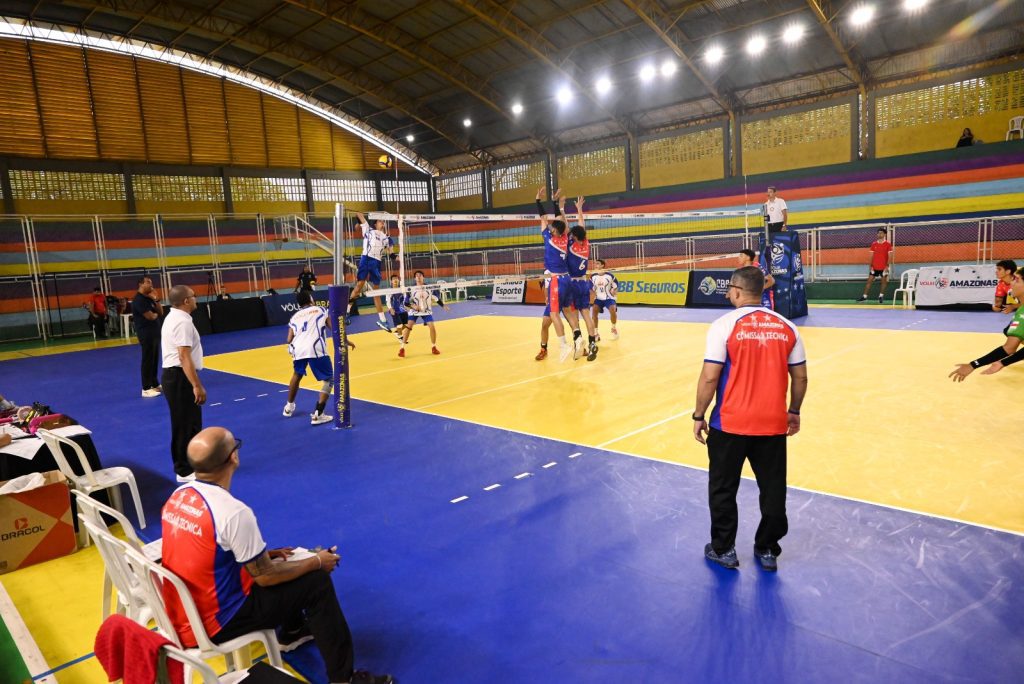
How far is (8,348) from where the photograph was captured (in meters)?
19.5

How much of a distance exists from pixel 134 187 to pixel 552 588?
31.1m

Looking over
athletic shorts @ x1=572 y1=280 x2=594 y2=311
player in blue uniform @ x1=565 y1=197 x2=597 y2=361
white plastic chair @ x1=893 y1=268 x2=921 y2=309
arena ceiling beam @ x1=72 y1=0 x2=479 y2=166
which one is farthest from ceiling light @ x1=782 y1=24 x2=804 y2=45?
arena ceiling beam @ x1=72 y1=0 x2=479 y2=166

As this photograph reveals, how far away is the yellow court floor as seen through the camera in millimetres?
5145

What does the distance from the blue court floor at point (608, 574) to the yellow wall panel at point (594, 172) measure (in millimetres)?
28030

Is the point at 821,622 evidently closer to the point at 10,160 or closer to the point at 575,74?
the point at 575,74

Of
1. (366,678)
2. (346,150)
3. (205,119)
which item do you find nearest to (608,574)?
(366,678)

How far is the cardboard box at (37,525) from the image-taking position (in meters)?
4.67

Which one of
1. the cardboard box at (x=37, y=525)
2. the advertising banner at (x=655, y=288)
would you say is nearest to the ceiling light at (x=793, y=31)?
the advertising banner at (x=655, y=288)

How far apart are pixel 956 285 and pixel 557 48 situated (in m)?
18.3

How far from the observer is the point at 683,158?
30234 millimetres

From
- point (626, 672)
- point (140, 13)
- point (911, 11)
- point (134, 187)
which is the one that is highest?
point (140, 13)

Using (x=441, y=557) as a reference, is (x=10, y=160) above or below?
above

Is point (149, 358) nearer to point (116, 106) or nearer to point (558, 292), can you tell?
point (558, 292)

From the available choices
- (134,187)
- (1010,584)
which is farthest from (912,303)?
(134,187)
